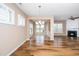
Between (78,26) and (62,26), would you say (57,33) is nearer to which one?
(62,26)

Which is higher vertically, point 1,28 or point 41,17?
point 41,17

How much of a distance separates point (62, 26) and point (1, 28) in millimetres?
9377

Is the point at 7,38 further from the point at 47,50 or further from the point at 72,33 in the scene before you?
the point at 72,33

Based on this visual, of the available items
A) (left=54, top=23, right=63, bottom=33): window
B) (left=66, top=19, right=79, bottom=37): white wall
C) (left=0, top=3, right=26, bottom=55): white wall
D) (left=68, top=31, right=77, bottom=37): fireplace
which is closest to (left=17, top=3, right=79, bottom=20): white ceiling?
(left=0, top=3, right=26, bottom=55): white wall

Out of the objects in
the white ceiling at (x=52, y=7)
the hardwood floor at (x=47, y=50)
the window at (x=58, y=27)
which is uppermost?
the white ceiling at (x=52, y=7)

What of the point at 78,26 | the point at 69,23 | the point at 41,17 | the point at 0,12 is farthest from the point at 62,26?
the point at 0,12

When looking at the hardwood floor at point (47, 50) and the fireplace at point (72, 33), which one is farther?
the fireplace at point (72, 33)

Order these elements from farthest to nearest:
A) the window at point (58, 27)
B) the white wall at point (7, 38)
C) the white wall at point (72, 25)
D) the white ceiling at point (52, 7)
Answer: the window at point (58, 27)
the white wall at point (72, 25)
the white ceiling at point (52, 7)
the white wall at point (7, 38)

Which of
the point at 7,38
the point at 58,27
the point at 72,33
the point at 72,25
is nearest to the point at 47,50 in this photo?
the point at 7,38

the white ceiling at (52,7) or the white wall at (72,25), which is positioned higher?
the white ceiling at (52,7)

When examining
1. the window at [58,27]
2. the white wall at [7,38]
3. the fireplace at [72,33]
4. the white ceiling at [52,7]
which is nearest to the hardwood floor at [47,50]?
the white wall at [7,38]

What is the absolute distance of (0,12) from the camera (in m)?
2.97

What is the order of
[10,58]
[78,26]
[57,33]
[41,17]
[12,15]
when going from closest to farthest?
1. [10,58]
2. [12,15]
3. [41,17]
4. [78,26]
5. [57,33]

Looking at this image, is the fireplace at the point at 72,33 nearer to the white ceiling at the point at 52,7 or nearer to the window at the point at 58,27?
the window at the point at 58,27
